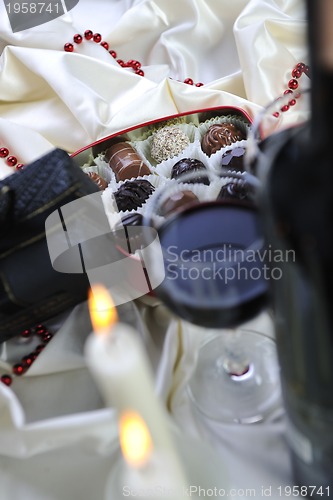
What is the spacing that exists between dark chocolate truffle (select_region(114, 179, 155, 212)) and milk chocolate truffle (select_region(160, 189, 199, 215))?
0.18 m

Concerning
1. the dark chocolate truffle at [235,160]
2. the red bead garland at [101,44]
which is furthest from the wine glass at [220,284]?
the red bead garland at [101,44]

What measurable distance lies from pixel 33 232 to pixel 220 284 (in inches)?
8.8

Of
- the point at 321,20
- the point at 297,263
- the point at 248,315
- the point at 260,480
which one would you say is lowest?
the point at 260,480

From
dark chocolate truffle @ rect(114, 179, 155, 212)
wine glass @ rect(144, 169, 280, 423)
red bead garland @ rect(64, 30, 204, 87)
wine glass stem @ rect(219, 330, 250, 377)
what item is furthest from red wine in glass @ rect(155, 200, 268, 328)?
red bead garland @ rect(64, 30, 204, 87)

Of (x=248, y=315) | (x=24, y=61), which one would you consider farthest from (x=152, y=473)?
(x=24, y=61)

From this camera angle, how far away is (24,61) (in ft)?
3.18

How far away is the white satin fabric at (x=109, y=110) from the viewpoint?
55cm

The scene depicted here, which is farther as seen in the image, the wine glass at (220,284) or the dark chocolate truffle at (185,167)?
the dark chocolate truffle at (185,167)

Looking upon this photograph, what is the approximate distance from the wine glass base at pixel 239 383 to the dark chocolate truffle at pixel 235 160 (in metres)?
0.25

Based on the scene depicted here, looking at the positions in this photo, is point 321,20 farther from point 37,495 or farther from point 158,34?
point 158,34

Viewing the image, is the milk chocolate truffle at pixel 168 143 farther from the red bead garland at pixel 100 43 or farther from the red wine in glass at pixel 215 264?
the red wine in glass at pixel 215 264

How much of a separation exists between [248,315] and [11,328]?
283mm

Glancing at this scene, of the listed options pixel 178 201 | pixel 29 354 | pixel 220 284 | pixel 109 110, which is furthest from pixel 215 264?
pixel 109 110

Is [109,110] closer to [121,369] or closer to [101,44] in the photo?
[101,44]
